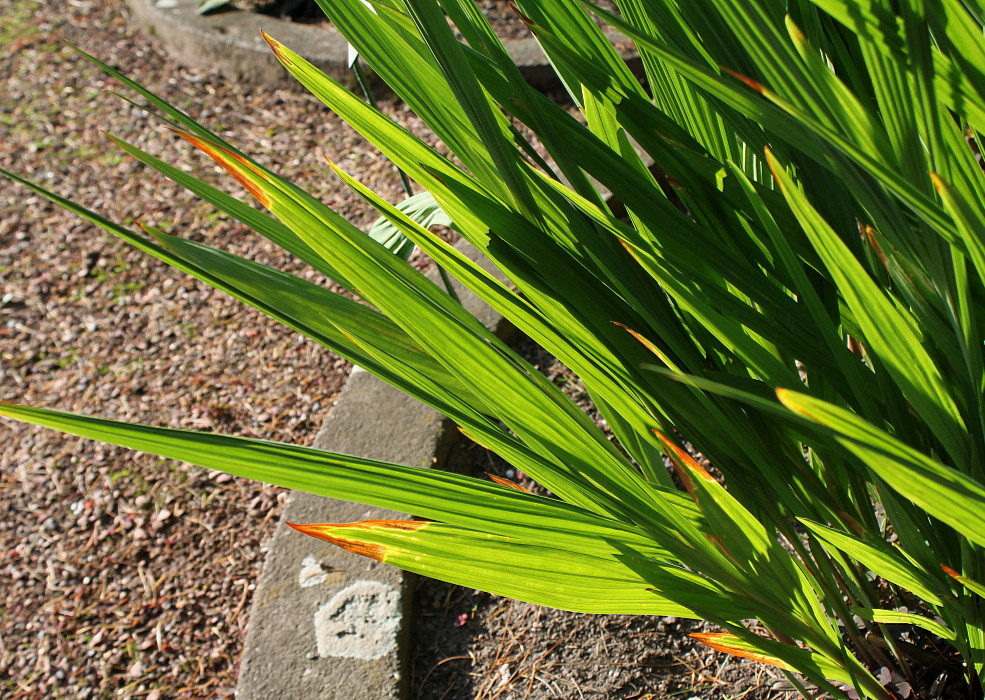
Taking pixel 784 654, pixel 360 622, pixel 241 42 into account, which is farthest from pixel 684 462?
pixel 241 42

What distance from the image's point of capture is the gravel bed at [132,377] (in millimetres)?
1561

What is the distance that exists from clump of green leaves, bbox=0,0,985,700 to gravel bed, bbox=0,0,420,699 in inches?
40.4

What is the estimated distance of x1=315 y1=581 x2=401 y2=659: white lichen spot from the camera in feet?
4.05

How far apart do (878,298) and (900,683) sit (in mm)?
517

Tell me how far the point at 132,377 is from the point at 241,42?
1322 mm

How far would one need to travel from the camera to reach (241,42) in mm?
2812

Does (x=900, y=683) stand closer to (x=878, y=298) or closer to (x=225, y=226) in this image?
(x=878, y=298)

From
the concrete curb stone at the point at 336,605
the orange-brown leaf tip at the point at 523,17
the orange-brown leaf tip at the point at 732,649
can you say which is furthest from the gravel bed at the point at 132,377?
the orange-brown leaf tip at the point at 523,17

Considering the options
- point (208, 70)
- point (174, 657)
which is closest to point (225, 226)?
point (208, 70)

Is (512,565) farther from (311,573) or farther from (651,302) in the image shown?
(311,573)

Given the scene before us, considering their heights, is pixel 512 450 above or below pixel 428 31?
below

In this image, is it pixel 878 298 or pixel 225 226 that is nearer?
pixel 878 298

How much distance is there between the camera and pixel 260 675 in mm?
1223

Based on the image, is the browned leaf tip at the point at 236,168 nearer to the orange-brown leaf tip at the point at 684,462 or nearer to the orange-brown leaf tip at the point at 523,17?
the orange-brown leaf tip at the point at 523,17
